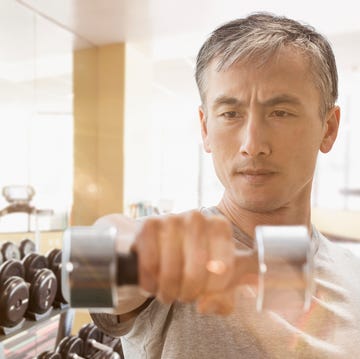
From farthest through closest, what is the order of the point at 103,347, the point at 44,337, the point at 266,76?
1. the point at 44,337
2. the point at 103,347
3. the point at 266,76

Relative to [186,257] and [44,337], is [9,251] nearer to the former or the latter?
[44,337]

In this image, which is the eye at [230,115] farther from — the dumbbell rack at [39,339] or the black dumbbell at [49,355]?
the dumbbell rack at [39,339]

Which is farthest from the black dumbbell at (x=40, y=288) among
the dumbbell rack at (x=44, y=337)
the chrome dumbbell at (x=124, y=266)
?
the chrome dumbbell at (x=124, y=266)

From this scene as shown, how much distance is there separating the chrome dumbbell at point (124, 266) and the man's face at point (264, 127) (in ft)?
0.93

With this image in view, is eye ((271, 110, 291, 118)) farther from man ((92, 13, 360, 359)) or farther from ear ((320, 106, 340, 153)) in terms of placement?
ear ((320, 106, 340, 153))

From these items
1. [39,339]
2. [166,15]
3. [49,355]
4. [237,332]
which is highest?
[166,15]

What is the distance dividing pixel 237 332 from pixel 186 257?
45 centimetres

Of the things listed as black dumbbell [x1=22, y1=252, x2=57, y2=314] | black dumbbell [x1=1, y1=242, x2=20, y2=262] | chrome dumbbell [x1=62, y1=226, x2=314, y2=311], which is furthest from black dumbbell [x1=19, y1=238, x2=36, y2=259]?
chrome dumbbell [x1=62, y1=226, x2=314, y2=311]

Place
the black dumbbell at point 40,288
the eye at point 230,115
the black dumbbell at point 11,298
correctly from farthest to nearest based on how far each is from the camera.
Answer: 1. the black dumbbell at point 40,288
2. the black dumbbell at point 11,298
3. the eye at point 230,115

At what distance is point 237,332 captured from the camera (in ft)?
2.26

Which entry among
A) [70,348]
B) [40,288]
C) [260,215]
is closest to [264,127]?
[260,215]

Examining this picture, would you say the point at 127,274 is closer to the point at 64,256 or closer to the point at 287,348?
the point at 64,256

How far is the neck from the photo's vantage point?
785mm

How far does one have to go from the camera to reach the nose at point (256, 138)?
584 millimetres
